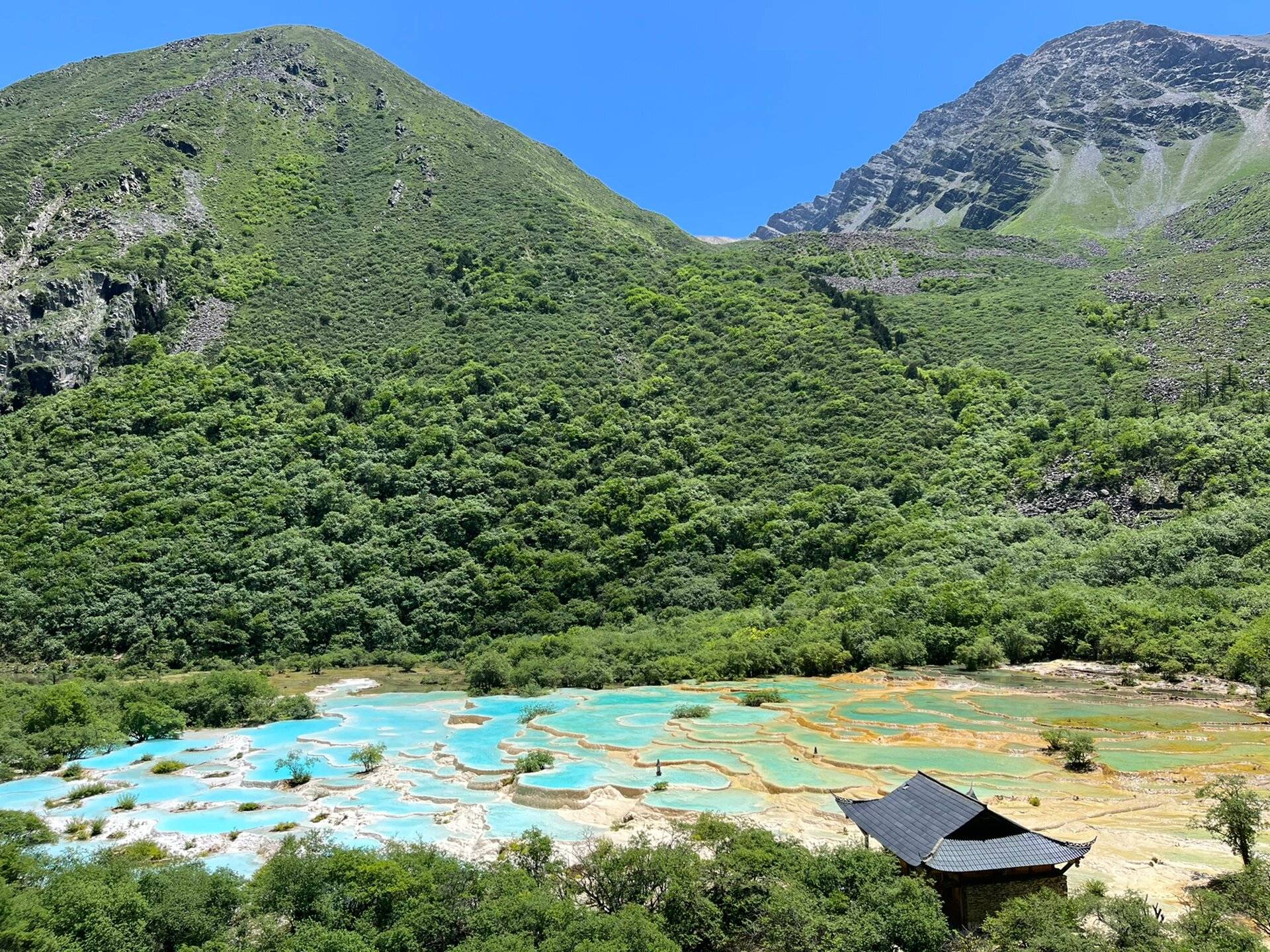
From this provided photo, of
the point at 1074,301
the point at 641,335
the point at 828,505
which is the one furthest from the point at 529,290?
the point at 1074,301

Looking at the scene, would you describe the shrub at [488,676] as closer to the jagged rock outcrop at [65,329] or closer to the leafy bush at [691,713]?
the leafy bush at [691,713]

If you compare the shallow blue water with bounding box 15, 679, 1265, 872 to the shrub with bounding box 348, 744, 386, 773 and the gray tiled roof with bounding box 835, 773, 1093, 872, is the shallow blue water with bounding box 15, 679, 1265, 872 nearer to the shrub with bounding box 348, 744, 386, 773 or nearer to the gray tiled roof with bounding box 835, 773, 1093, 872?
the shrub with bounding box 348, 744, 386, 773

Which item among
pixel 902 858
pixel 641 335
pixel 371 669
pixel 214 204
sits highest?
pixel 214 204

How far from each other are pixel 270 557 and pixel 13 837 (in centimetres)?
4599

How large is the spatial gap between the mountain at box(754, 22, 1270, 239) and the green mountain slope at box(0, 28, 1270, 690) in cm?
3253

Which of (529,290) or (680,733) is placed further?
(529,290)

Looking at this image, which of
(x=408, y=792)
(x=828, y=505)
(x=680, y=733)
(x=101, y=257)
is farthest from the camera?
(x=101, y=257)

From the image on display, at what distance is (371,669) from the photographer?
2079 inches

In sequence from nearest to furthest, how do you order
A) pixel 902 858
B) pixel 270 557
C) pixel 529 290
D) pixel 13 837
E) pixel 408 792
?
pixel 902 858 → pixel 13 837 → pixel 408 792 → pixel 270 557 → pixel 529 290

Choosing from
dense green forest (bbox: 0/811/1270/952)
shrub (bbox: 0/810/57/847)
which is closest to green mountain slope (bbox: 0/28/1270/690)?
shrub (bbox: 0/810/57/847)

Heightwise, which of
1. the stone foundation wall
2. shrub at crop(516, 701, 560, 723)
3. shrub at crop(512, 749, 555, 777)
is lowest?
shrub at crop(516, 701, 560, 723)

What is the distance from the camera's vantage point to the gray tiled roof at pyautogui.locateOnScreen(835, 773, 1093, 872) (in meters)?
12.6

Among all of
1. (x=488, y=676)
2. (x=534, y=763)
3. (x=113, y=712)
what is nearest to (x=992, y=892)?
(x=534, y=763)

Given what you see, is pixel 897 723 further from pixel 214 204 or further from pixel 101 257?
pixel 214 204
